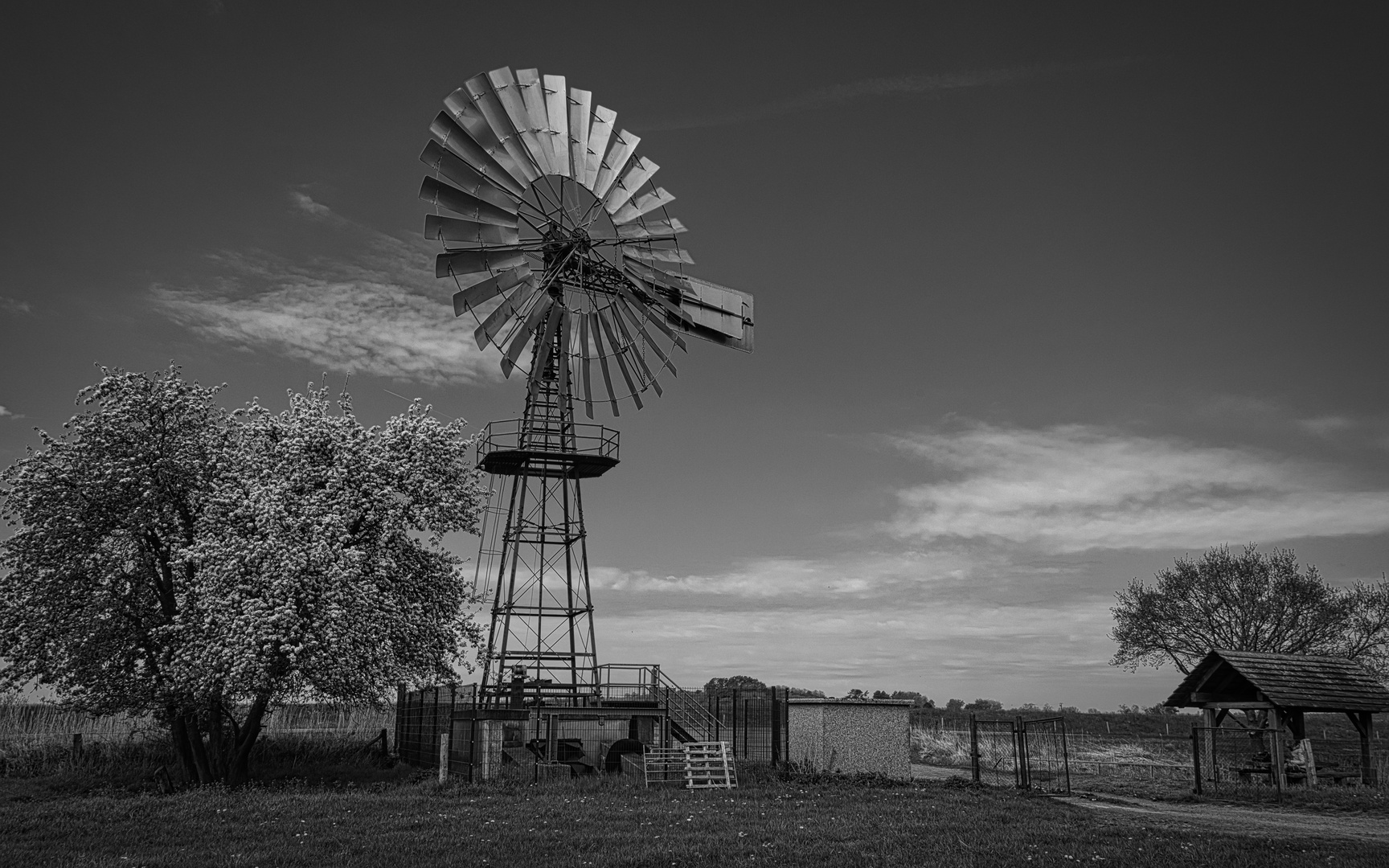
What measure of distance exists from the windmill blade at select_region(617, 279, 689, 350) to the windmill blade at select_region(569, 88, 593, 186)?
177 inches

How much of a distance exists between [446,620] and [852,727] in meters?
13.0

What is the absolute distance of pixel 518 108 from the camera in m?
31.8

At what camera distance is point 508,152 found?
31734mm

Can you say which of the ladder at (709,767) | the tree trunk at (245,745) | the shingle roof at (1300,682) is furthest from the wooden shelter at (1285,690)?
the tree trunk at (245,745)

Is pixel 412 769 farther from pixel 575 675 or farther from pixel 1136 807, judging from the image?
pixel 1136 807

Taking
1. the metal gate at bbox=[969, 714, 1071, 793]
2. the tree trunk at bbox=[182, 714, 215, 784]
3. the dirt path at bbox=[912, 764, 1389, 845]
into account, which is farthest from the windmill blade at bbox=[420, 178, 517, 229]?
the dirt path at bbox=[912, 764, 1389, 845]

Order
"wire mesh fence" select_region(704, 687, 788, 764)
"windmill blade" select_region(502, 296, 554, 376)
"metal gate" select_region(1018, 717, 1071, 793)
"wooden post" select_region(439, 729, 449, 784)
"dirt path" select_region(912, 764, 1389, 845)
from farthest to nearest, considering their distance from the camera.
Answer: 1. "windmill blade" select_region(502, 296, 554, 376)
2. "wire mesh fence" select_region(704, 687, 788, 764)
3. "metal gate" select_region(1018, 717, 1071, 793)
4. "wooden post" select_region(439, 729, 449, 784)
5. "dirt path" select_region(912, 764, 1389, 845)

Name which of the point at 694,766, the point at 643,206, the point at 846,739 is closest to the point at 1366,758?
the point at 846,739

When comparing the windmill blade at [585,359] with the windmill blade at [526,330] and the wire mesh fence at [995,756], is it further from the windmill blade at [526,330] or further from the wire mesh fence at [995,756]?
the wire mesh fence at [995,756]

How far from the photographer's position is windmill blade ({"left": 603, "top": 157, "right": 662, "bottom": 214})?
3406 centimetres

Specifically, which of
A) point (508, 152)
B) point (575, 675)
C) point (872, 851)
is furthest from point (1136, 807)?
point (508, 152)

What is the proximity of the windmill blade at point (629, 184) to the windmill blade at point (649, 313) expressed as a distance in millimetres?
2956

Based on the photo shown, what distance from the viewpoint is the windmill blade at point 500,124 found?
3062cm

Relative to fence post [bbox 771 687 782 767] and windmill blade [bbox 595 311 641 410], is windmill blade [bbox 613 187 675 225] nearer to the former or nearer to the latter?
→ windmill blade [bbox 595 311 641 410]
